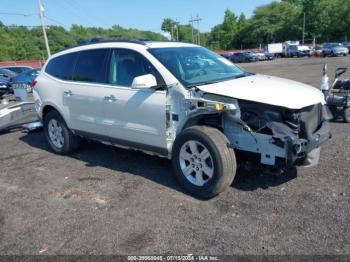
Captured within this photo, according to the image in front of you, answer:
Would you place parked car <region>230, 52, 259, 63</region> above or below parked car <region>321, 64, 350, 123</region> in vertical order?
below

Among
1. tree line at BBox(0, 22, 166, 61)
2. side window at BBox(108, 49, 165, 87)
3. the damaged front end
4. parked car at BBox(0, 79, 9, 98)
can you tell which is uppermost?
tree line at BBox(0, 22, 166, 61)

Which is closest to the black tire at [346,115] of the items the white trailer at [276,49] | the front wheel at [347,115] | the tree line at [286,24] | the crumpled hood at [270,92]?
the front wheel at [347,115]

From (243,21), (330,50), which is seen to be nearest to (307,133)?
(330,50)

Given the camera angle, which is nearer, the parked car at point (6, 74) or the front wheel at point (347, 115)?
the front wheel at point (347, 115)

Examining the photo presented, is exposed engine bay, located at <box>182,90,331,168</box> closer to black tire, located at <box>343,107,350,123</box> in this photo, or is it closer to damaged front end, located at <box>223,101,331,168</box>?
damaged front end, located at <box>223,101,331,168</box>

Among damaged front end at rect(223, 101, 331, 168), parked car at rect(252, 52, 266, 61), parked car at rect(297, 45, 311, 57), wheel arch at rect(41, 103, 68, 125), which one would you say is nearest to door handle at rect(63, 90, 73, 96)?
wheel arch at rect(41, 103, 68, 125)

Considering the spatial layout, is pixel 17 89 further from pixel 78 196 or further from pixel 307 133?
pixel 307 133

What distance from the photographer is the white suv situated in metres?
3.89

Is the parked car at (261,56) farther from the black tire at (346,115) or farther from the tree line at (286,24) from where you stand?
the black tire at (346,115)

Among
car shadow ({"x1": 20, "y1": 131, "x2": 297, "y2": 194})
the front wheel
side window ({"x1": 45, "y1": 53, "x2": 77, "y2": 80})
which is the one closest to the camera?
car shadow ({"x1": 20, "y1": 131, "x2": 297, "y2": 194})

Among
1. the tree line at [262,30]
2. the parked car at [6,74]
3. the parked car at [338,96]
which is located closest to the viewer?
the parked car at [338,96]

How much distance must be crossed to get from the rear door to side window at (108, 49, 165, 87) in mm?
166

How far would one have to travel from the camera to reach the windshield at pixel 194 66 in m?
4.51

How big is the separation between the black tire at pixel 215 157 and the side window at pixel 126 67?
986mm
